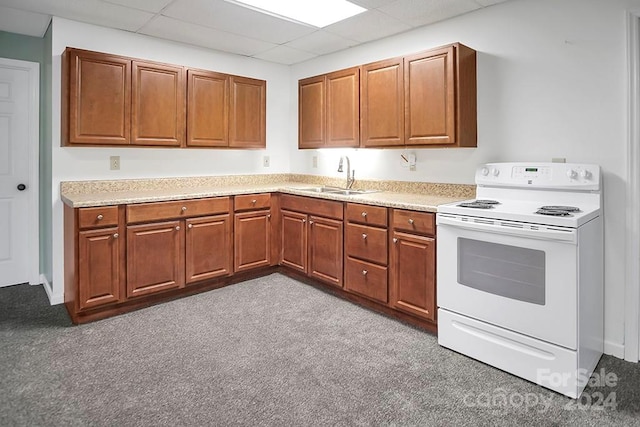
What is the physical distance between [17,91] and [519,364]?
4609 mm

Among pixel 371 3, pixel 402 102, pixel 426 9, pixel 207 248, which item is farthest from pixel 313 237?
pixel 426 9

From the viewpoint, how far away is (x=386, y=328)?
293 cm

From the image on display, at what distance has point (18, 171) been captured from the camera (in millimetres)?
3816

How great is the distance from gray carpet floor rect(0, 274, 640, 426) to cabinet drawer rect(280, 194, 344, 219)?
2.80 feet

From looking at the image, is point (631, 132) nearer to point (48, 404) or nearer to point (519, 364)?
point (519, 364)

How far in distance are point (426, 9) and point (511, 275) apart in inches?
81.3

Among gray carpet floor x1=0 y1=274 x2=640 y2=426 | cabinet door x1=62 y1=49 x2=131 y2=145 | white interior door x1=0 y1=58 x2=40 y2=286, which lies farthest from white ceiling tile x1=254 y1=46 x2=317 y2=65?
gray carpet floor x1=0 y1=274 x2=640 y2=426

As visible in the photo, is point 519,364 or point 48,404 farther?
point 519,364

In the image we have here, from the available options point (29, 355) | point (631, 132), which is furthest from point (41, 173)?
point (631, 132)

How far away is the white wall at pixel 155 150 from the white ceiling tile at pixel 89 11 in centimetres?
13

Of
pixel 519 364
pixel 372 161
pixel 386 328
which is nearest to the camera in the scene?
pixel 519 364

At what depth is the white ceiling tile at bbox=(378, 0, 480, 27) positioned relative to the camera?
293cm

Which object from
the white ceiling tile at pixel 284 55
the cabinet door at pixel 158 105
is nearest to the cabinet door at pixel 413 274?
the cabinet door at pixel 158 105

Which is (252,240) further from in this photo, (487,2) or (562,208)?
(487,2)
